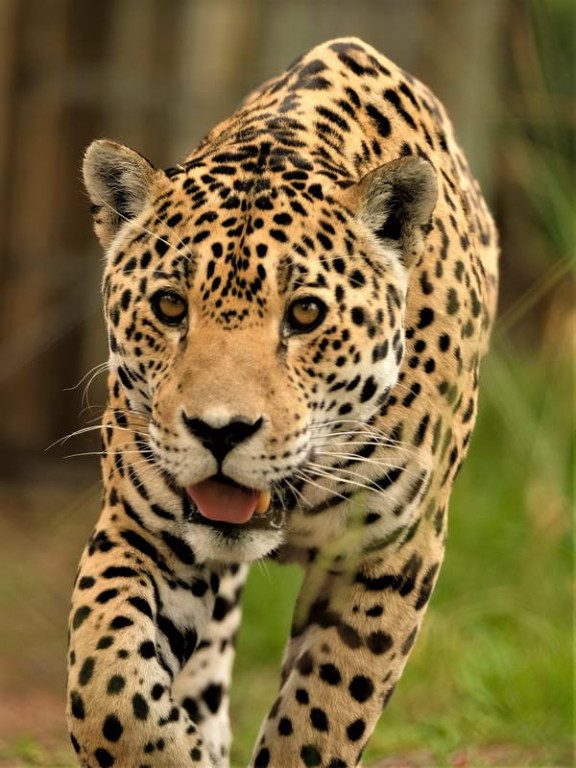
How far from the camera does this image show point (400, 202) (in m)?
4.88

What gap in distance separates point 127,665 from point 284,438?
939 mm

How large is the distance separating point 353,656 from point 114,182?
72.5 inches

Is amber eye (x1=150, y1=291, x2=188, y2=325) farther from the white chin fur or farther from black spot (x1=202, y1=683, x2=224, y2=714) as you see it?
black spot (x1=202, y1=683, x2=224, y2=714)

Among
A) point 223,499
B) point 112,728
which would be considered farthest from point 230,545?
point 112,728

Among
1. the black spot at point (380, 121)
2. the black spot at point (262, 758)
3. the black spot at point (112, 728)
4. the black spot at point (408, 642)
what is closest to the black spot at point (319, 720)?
the black spot at point (262, 758)

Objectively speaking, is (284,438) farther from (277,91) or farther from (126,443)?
(277,91)

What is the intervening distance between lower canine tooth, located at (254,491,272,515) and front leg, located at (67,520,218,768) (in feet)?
1.64

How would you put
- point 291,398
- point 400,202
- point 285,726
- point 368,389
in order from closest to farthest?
point 291,398 < point 368,389 < point 400,202 < point 285,726

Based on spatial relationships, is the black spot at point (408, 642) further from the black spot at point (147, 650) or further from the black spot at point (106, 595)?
the black spot at point (106, 595)

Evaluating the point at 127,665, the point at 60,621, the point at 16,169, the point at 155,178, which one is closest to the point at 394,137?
the point at 155,178

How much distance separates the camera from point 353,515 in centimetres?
500

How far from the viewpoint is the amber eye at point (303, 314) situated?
4.56 m

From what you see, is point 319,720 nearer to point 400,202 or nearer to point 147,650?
point 147,650

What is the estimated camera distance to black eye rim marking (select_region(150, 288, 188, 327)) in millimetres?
4609
